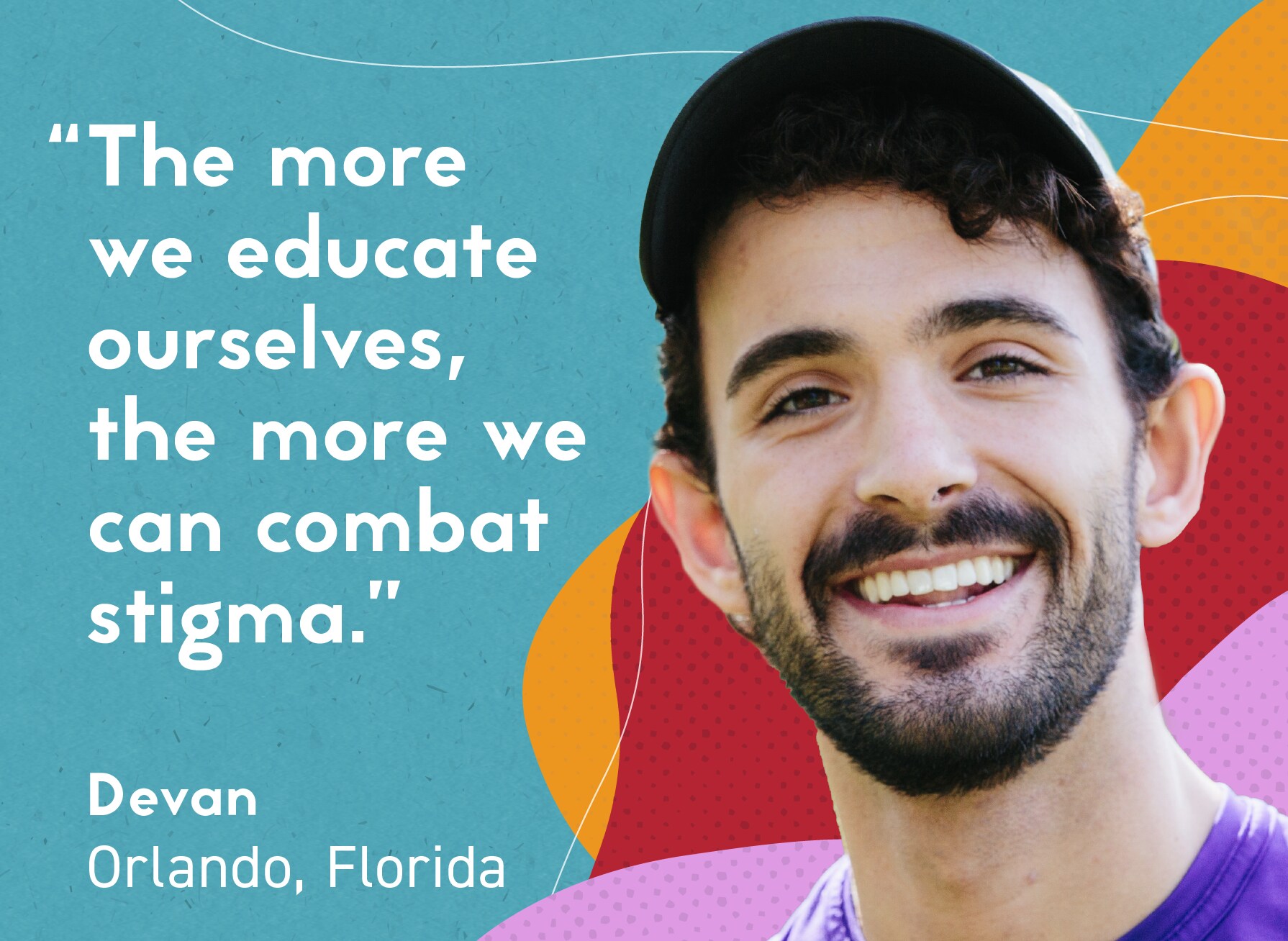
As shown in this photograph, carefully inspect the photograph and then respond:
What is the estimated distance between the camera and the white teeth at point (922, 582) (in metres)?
2.34

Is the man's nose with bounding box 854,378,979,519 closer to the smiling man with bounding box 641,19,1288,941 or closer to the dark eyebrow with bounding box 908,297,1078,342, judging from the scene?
the smiling man with bounding box 641,19,1288,941

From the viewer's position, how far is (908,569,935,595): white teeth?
2.34 metres

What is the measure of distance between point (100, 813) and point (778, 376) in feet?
8.51

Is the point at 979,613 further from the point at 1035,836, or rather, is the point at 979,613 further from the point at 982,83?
the point at 982,83

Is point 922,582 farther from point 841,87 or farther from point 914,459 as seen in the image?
point 841,87

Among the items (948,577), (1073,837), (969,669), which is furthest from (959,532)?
A: (1073,837)

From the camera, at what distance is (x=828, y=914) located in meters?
2.85

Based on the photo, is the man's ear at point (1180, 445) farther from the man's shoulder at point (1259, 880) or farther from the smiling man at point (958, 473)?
the man's shoulder at point (1259, 880)

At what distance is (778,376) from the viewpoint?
252cm

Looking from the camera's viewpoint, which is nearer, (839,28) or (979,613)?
(979,613)

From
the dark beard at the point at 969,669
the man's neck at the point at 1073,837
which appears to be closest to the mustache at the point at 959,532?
the dark beard at the point at 969,669

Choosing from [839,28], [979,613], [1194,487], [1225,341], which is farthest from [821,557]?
[1225,341]

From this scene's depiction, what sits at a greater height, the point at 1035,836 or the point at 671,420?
the point at 671,420

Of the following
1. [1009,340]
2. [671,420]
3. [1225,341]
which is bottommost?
[1009,340]
